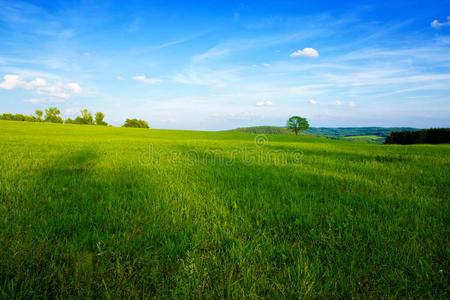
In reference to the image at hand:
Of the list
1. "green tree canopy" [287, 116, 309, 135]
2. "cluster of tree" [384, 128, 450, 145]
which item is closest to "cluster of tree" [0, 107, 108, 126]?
"green tree canopy" [287, 116, 309, 135]

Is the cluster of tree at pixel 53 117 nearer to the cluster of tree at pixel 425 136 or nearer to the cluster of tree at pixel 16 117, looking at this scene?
the cluster of tree at pixel 16 117

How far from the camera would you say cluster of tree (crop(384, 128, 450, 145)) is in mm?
50469

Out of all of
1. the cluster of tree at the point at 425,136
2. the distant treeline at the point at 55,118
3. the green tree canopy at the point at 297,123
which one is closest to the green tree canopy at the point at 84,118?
the distant treeline at the point at 55,118

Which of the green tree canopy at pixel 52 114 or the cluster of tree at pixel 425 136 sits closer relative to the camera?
the cluster of tree at pixel 425 136

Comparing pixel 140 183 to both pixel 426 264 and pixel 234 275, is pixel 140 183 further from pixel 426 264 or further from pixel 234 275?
pixel 426 264

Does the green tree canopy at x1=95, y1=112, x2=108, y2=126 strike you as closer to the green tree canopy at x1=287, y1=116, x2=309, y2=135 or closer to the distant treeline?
the distant treeline

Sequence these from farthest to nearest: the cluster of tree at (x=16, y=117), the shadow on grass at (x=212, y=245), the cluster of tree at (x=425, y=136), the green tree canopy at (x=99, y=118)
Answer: the green tree canopy at (x=99, y=118), the cluster of tree at (x=16, y=117), the cluster of tree at (x=425, y=136), the shadow on grass at (x=212, y=245)

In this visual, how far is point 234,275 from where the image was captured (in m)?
1.57

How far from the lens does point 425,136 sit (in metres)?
54.3

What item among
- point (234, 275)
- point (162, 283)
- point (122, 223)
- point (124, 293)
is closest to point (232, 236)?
point (234, 275)

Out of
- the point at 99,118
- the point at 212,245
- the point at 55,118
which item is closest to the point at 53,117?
the point at 55,118

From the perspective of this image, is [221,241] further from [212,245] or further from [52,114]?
[52,114]

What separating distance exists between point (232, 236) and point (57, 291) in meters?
1.51

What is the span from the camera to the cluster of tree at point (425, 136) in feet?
166
